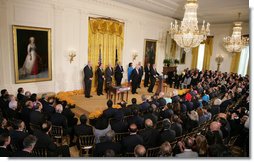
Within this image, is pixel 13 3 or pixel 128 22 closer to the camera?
pixel 13 3

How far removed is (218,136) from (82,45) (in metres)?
7.64

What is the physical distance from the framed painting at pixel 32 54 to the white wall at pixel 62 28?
0.58 feet

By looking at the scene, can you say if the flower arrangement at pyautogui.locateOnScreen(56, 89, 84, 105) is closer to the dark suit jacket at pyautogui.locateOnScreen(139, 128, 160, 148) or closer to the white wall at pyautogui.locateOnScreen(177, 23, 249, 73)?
the dark suit jacket at pyautogui.locateOnScreen(139, 128, 160, 148)

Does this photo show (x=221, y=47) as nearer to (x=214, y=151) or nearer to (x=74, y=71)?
(x=74, y=71)

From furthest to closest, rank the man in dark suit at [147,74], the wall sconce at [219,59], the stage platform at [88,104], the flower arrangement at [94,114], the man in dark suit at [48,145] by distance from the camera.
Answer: the wall sconce at [219,59] → the man in dark suit at [147,74] → the stage platform at [88,104] → the flower arrangement at [94,114] → the man in dark suit at [48,145]

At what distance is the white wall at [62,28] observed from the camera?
7453 millimetres

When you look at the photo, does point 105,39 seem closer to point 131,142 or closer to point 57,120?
point 57,120

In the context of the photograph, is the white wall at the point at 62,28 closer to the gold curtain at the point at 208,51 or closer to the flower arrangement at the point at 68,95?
the flower arrangement at the point at 68,95

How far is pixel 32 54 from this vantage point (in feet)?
Answer: 26.9

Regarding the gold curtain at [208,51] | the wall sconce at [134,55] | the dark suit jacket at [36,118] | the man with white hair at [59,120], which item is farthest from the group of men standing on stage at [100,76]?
the gold curtain at [208,51]

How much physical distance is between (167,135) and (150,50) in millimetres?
10270

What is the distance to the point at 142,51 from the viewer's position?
13422 millimetres

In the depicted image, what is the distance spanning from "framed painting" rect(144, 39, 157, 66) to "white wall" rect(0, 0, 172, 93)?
1.25m

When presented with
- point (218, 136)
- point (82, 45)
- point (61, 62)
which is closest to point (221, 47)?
point (82, 45)
